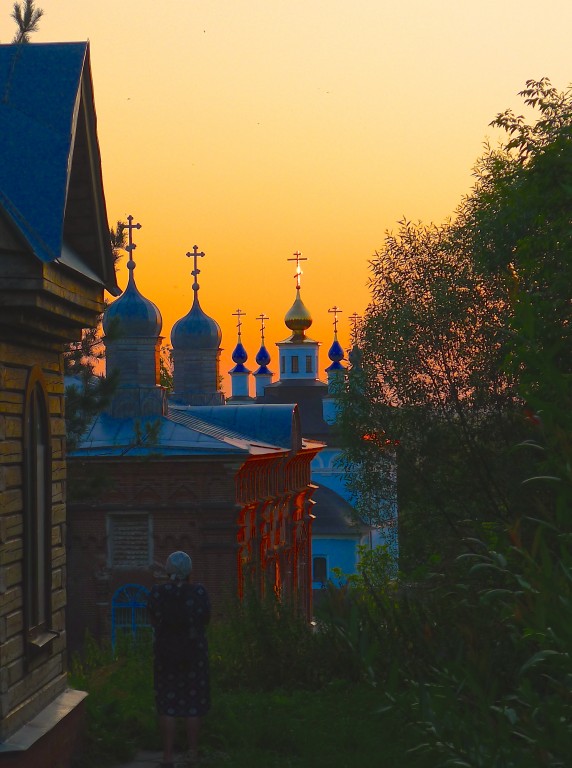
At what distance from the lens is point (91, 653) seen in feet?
47.6

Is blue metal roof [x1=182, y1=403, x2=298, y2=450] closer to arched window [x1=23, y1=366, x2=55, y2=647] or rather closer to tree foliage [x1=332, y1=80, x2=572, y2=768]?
tree foliage [x1=332, y1=80, x2=572, y2=768]

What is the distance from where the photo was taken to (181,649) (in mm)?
9047

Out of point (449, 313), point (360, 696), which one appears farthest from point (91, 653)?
point (449, 313)

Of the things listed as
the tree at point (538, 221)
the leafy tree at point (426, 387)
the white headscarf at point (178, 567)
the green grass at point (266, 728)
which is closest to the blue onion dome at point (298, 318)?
the leafy tree at point (426, 387)

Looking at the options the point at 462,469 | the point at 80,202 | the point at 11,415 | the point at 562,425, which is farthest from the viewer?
the point at 462,469

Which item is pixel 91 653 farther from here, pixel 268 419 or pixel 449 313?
pixel 268 419

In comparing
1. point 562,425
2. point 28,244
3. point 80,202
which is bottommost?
point 562,425

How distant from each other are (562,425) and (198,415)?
35457 mm

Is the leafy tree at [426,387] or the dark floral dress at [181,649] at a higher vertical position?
the leafy tree at [426,387]

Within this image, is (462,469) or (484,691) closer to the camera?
(484,691)

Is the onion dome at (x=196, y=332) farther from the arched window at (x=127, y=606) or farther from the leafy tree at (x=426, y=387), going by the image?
the leafy tree at (x=426, y=387)

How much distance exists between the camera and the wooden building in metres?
6.99

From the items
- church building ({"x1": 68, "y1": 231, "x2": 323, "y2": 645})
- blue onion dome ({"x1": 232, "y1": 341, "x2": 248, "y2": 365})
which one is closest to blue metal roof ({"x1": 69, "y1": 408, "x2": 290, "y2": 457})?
church building ({"x1": 68, "y1": 231, "x2": 323, "y2": 645})

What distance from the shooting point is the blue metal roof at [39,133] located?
693 cm
